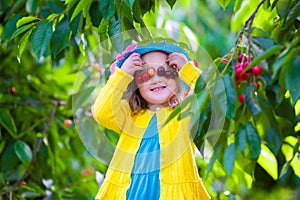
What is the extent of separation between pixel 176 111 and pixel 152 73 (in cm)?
17

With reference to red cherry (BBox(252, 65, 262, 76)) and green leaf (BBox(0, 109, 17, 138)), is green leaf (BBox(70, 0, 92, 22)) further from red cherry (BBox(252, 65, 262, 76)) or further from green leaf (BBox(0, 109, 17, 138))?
green leaf (BBox(0, 109, 17, 138))

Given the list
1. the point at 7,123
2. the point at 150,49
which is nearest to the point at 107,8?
the point at 150,49

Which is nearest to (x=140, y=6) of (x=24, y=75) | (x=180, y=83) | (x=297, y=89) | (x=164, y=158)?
(x=180, y=83)

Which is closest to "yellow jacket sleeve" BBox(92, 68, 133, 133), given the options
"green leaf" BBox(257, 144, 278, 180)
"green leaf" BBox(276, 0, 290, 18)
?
"green leaf" BBox(276, 0, 290, 18)

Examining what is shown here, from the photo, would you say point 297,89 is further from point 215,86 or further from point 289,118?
point 289,118

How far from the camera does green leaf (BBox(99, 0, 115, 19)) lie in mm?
1264

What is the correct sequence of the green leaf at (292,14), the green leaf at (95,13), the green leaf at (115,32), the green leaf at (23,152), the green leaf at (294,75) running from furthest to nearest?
1. the green leaf at (23,152)
2. the green leaf at (95,13)
3. the green leaf at (115,32)
4. the green leaf at (292,14)
5. the green leaf at (294,75)

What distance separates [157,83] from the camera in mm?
1128

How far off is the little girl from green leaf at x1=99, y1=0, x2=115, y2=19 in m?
0.13

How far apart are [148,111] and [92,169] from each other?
137cm

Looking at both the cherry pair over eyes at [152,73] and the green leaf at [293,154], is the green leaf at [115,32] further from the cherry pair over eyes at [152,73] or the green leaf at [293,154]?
the green leaf at [293,154]

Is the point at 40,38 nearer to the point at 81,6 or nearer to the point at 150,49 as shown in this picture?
the point at 81,6

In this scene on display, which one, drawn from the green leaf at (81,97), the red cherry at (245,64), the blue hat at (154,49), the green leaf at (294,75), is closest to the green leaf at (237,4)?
the green leaf at (81,97)

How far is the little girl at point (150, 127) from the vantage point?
1.13 metres
